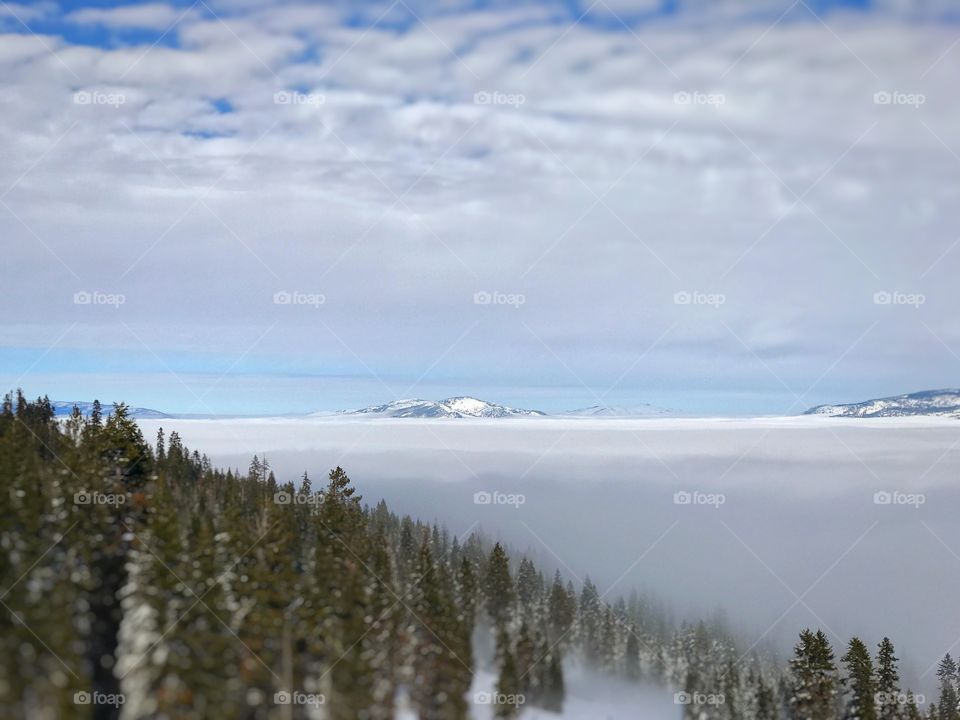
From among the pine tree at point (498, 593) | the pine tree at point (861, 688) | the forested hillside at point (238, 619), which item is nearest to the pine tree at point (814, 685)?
the forested hillside at point (238, 619)

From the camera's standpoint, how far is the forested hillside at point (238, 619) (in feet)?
196

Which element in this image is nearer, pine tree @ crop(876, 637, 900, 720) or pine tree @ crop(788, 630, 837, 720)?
pine tree @ crop(788, 630, 837, 720)

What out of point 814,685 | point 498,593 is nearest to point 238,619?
point 498,593

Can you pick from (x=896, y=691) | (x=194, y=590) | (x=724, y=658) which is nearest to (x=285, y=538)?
(x=194, y=590)

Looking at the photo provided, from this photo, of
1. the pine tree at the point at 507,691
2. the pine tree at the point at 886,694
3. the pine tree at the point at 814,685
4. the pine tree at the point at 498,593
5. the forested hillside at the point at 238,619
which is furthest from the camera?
the pine tree at the point at 498,593

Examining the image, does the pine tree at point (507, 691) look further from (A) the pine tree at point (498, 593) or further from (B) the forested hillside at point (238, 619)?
(A) the pine tree at point (498, 593)

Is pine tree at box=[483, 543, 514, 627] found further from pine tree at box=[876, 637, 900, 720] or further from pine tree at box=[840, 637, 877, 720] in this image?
pine tree at box=[876, 637, 900, 720]

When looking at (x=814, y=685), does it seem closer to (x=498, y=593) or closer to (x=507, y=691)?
Answer: (x=507, y=691)

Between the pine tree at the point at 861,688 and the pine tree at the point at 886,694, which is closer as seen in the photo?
the pine tree at the point at 861,688

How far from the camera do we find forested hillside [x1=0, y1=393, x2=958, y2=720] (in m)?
59.8

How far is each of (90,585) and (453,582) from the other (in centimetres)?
6367

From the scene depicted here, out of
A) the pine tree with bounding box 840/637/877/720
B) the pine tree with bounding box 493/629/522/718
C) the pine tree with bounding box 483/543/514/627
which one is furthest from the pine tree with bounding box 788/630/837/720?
the pine tree with bounding box 483/543/514/627

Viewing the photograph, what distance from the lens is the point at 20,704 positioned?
4944cm

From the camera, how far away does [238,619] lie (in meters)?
70.6
